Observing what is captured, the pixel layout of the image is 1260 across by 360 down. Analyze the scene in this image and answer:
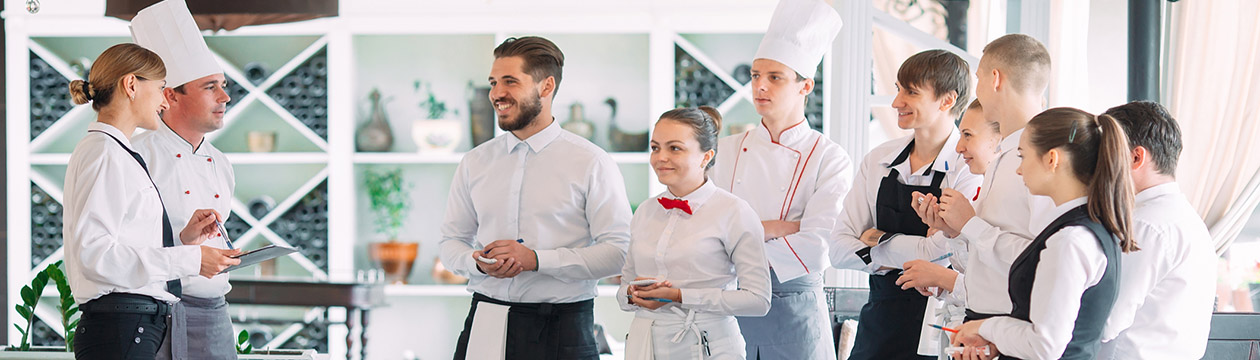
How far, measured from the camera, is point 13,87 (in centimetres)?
459

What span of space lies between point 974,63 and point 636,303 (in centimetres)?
181

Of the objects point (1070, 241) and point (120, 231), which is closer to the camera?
point (1070, 241)

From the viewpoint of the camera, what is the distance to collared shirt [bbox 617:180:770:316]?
2.03 meters

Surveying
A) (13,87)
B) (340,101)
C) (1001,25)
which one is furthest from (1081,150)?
(13,87)

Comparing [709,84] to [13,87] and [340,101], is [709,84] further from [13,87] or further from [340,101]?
[13,87]

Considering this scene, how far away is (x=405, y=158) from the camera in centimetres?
473

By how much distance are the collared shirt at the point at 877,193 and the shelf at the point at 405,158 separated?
2.70 metres

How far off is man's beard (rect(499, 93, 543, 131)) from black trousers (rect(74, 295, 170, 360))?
855mm

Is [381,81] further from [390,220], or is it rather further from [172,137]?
[172,137]

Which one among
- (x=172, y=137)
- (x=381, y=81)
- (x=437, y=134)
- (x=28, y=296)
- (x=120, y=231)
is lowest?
(x=28, y=296)

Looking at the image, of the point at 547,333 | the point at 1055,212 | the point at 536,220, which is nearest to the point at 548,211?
the point at 536,220

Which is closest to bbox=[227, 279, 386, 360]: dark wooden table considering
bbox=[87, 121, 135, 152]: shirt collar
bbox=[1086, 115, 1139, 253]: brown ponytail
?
bbox=[87, 121, 135, 152]: shirt collar

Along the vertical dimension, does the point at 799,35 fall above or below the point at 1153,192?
above

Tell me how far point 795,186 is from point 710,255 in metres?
0.44
